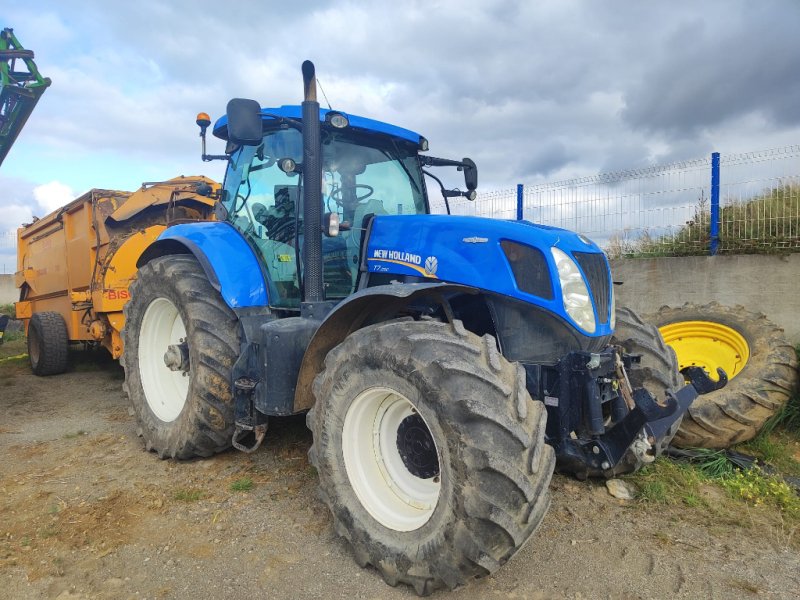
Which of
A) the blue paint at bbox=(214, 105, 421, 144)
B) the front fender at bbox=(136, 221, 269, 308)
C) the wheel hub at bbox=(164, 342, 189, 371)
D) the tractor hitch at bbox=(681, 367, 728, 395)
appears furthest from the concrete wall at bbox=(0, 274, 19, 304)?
the tractor hitch at bbox=(681, 367, 728, 395)

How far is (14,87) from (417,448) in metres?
7.69

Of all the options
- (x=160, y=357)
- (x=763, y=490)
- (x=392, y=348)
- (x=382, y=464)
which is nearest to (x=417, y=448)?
(x=382, y=464)

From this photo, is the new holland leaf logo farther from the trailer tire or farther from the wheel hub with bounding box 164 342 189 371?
the wheel hub with bounding box 164 342 189 371

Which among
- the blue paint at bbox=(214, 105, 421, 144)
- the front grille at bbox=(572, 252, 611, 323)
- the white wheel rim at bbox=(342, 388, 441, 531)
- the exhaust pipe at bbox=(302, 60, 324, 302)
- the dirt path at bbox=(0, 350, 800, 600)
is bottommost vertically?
the dirt path at bbox=(0, 350, 800, 600)

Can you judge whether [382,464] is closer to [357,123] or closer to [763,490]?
[357,123]

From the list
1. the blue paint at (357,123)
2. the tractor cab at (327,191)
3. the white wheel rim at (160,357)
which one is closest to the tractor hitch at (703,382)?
the tractor cab at (327,191)

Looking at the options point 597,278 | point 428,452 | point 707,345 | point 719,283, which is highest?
point 597,278

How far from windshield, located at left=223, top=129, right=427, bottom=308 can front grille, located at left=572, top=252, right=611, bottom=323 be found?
4.73ft

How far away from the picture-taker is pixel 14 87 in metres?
7.38

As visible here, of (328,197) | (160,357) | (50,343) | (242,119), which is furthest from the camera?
(50,343)

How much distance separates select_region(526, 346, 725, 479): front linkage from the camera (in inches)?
105

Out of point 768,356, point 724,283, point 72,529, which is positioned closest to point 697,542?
point 768,356

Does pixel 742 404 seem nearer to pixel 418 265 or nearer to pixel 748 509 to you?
pixel 748 509

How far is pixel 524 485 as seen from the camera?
222cm
